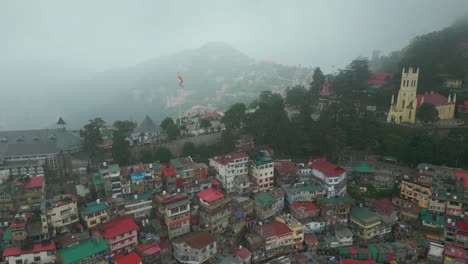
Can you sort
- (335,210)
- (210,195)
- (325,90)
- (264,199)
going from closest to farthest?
(210,195) < (335,210) < (264,199) < (325,90)

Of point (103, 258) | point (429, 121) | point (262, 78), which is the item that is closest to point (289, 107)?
point (429, 121)

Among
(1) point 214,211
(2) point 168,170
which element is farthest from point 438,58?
(2) point 168,170

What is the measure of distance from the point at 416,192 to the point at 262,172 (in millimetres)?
15281

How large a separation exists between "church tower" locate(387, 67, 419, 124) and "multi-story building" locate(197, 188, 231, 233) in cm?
2636

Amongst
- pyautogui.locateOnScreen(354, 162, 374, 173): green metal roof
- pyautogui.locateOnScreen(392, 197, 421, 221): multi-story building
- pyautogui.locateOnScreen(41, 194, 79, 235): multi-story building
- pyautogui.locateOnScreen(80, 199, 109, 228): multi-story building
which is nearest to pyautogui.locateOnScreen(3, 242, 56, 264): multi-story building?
pyautogui.locateOnScreen(41, 194, 79, 235): multi-story building

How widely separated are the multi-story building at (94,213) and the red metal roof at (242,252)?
36.6 ft

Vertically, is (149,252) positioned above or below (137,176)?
below

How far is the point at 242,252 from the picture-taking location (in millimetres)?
26672

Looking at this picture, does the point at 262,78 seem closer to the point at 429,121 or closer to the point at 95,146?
the point at 429,121

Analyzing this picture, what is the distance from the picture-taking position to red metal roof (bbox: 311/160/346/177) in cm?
3331

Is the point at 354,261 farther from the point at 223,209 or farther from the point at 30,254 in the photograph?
the point at 30,254

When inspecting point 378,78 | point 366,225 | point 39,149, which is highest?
point 378,78

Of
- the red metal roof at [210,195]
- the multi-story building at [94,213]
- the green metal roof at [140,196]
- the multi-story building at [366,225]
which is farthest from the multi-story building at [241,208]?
the multi-story building at [94,213]

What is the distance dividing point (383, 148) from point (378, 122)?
441 cm
